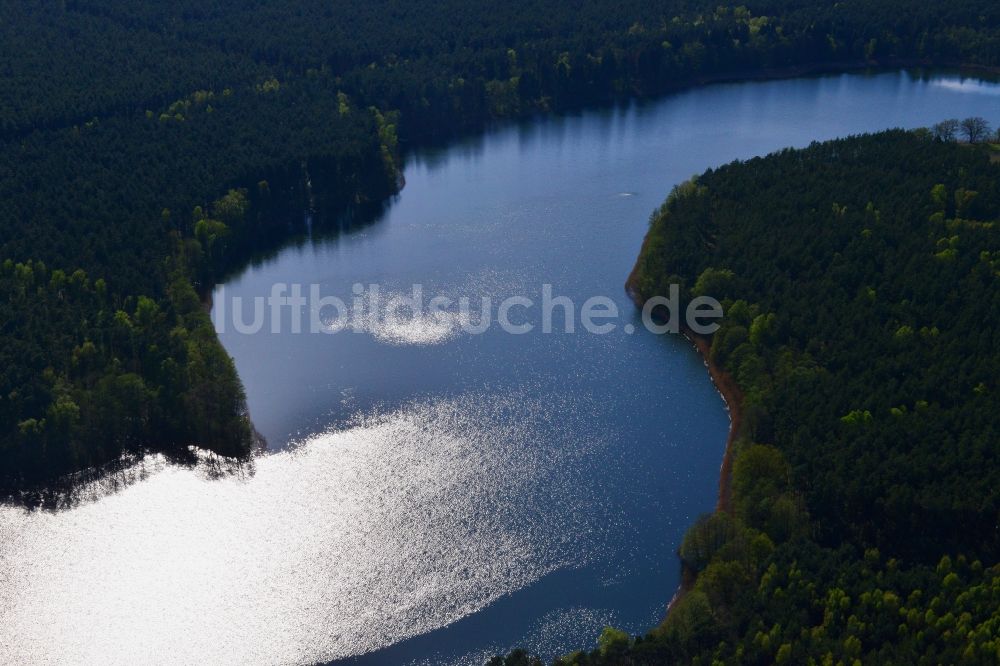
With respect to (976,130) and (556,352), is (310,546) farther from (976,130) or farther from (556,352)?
(976,130)

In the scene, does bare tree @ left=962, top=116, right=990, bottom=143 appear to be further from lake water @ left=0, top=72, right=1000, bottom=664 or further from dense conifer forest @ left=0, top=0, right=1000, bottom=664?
lake water @ left=0, top=72, right=1000, bottom=664

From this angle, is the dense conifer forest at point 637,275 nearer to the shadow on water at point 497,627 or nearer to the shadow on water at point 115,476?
the shadow on water at point 115,476

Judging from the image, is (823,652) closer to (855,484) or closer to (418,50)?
(855,484)

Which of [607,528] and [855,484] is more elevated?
[855,484]

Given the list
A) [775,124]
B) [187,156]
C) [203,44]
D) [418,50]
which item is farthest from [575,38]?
[187,156]

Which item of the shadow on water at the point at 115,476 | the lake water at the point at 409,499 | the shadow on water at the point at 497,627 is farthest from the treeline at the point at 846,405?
the shadow on water at the point at 115,476

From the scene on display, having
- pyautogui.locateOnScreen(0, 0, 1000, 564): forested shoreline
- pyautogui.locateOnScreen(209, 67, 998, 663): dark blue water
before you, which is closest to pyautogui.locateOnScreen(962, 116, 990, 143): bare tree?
pyautogui.locateOnScreen(209, 67, 998, 663): dark blue water
